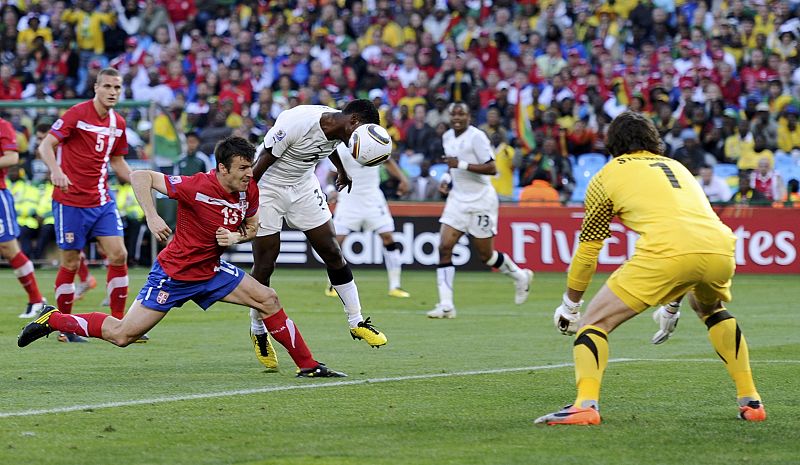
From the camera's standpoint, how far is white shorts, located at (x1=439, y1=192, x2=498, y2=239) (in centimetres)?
1564

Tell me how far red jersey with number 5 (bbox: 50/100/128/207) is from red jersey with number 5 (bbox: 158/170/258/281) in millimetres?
3696

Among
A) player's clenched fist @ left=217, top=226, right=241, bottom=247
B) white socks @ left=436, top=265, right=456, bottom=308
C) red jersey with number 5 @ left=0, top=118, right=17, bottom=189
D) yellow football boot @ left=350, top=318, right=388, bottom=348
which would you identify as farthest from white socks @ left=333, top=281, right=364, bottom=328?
red jersey with number 5 @ left=0, top=118, right=17, bottom=189

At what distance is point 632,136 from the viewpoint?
7418 millimetres

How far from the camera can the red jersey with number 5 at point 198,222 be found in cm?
891

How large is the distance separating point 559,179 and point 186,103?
9.48m

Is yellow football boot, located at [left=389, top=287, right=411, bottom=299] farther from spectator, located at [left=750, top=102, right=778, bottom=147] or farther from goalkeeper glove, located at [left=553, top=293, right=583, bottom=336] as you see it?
goalkeeper glove, located at [left=553, top=293, right=583, bottom=336]

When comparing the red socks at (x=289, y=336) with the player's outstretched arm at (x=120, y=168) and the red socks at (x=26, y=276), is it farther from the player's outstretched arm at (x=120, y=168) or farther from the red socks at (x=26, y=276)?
the red socks at (x=26, y=276)

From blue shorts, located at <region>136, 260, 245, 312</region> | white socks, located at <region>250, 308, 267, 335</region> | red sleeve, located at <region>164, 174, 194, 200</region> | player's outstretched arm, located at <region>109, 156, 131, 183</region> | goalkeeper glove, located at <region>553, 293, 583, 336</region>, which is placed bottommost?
white socks, located at <region>250, 308, 267, 335</region>

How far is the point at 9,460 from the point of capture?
20.2 ft

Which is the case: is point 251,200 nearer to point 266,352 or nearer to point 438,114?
point 266,352

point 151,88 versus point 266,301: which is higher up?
point 151,88

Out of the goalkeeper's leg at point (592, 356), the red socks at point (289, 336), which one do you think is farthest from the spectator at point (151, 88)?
the goalkeeper's leg at point (592, 356)

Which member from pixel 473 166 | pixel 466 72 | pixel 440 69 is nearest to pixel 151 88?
pixel 440 69

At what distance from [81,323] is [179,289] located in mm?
824
